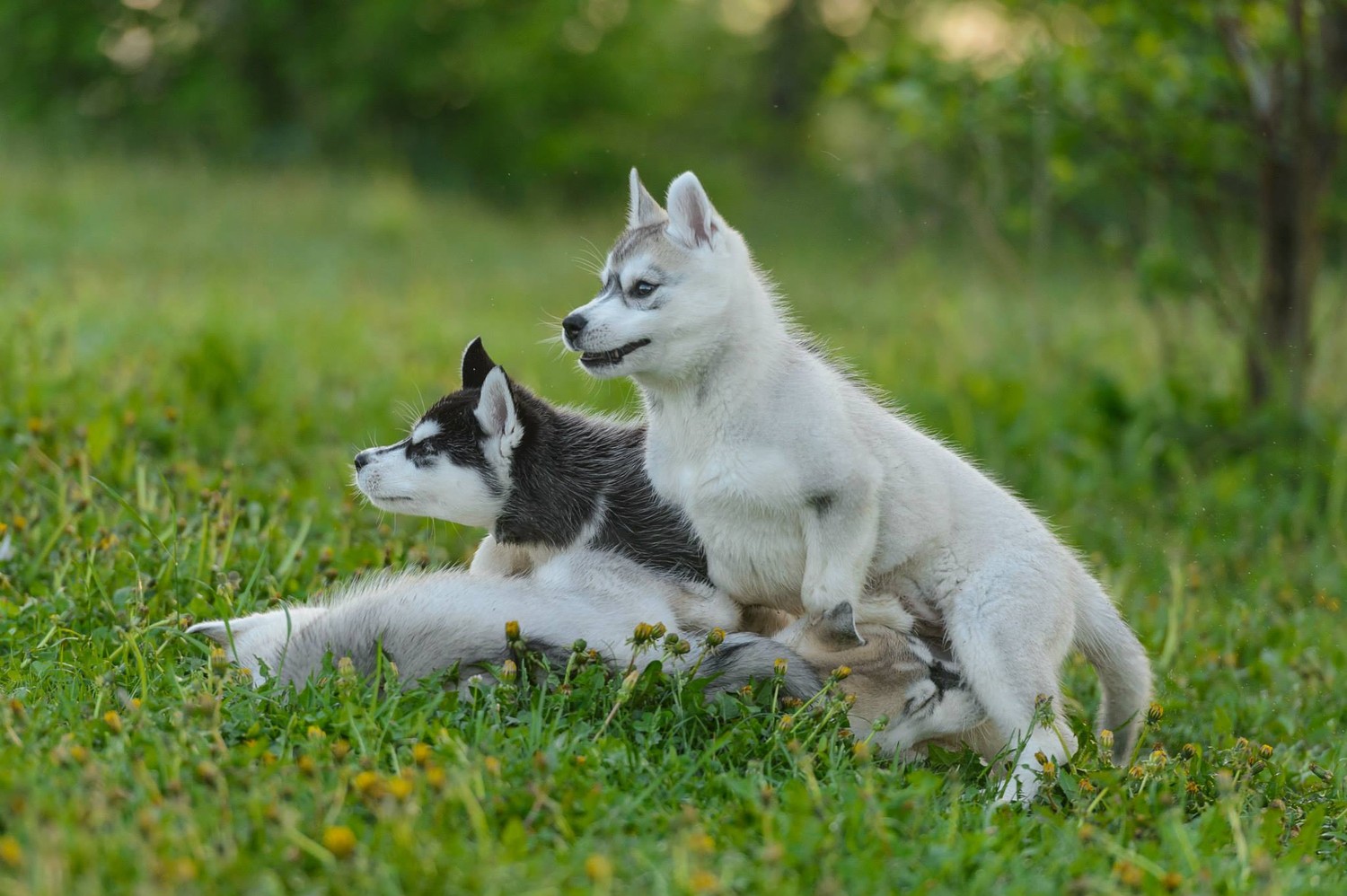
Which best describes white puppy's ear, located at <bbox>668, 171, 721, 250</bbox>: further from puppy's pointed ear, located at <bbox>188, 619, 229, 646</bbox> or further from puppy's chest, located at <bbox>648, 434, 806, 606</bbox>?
puppy's pointed ear, located at <bbox>188, 619, 229, 646</bbox>

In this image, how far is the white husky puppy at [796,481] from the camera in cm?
414

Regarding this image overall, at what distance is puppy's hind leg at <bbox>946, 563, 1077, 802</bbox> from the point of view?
415 cm

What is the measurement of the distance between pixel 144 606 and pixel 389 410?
378cm

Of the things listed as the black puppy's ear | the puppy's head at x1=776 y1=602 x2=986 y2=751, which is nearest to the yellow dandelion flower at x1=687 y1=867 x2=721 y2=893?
the puppy's head at x1=776 y1=602 x2=986 y2=751

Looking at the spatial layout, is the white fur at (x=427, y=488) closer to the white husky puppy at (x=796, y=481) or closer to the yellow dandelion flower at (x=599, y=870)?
the white husky puppy at (x=796, y=481)

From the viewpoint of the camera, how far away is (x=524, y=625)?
4168mm

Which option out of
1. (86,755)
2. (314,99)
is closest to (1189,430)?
(86,755)

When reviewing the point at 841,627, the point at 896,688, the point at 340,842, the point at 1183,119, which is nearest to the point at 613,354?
the point at 841,627

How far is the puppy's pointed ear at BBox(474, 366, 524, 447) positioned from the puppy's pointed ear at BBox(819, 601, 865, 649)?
1250mm

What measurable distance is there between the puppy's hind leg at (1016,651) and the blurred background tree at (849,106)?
4.96 metres

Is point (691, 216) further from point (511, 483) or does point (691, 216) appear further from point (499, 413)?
point (511, 483)

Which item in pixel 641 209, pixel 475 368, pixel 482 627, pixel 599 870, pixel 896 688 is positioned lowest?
pixel 896 688

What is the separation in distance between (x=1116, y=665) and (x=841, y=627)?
46.4 inches

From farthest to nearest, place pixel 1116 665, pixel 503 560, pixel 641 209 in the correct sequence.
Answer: pixel 503 560, pixel 1116 665, pixel 641 209
